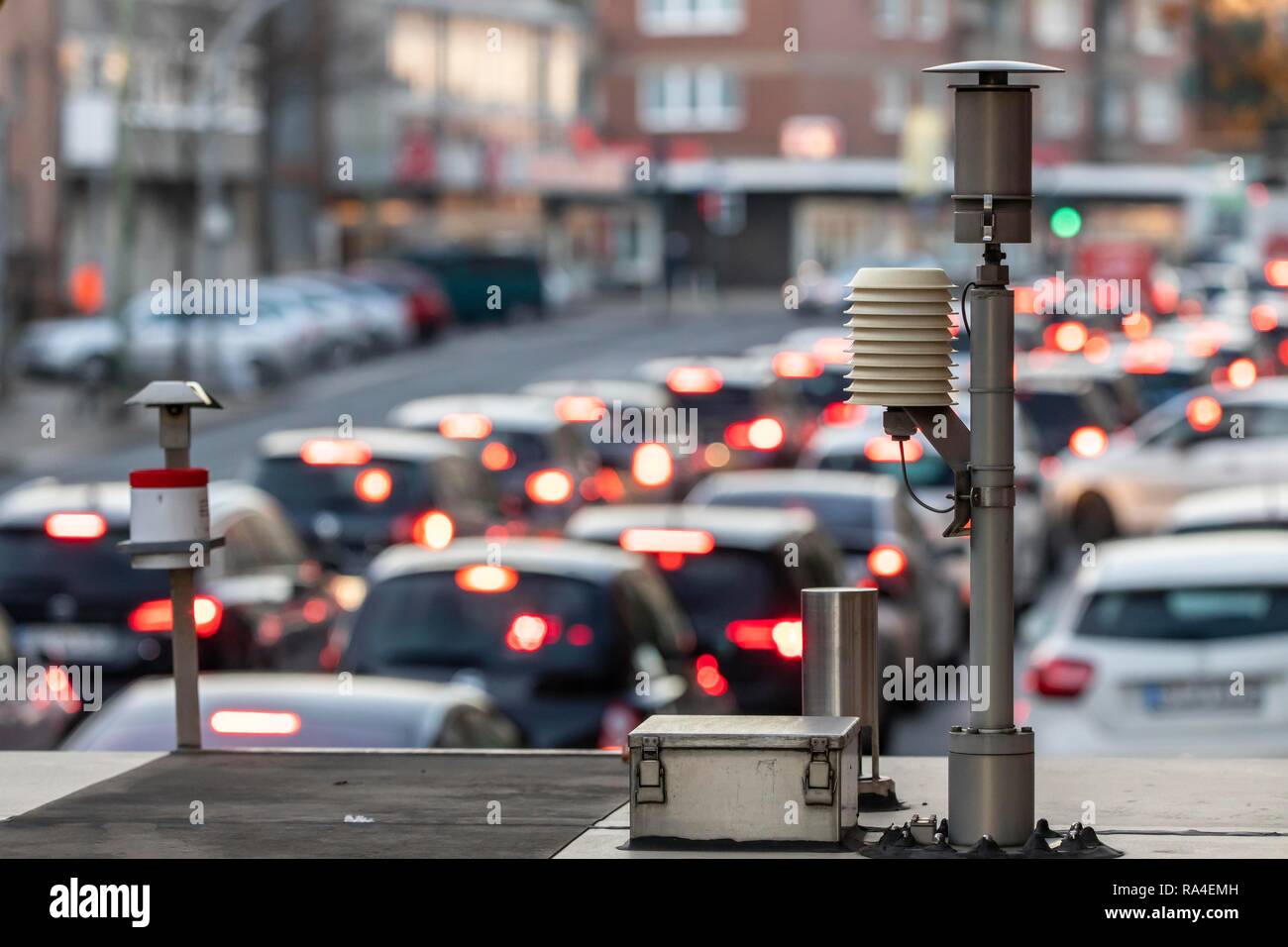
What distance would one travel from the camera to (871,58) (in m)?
100

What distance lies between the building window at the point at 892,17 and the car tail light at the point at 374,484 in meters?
83.1

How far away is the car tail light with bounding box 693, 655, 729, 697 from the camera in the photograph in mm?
13617

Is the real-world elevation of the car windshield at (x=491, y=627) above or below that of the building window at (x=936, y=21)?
below

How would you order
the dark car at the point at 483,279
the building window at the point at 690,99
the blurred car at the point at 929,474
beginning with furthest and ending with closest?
1. the building window at the point at 690,99
2. the dark car at the point at 483,279
3. the blurred car at the point at 929,474

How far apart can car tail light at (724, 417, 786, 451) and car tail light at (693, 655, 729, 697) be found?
1253cm

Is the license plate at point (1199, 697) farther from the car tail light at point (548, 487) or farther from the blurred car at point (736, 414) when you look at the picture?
the blurred car at point (736, 414)

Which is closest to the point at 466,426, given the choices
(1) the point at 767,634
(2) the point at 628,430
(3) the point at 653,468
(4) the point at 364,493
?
(3) the point at 653,468

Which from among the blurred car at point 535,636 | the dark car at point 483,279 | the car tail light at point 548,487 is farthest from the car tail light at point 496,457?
the dark car at point 483,279

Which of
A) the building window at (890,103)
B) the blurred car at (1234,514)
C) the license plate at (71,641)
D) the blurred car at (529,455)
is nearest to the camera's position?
the license plate at (71,641)

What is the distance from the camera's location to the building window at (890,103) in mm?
101250

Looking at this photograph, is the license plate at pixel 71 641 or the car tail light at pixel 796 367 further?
the car tail light at pixel 796 367

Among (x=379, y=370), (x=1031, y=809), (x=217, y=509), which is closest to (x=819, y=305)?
(x=379, y=370)

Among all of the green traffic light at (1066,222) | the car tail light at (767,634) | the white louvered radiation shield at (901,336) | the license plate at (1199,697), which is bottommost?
the car tail light at (767,634)

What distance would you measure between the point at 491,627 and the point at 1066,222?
10.5 feet
